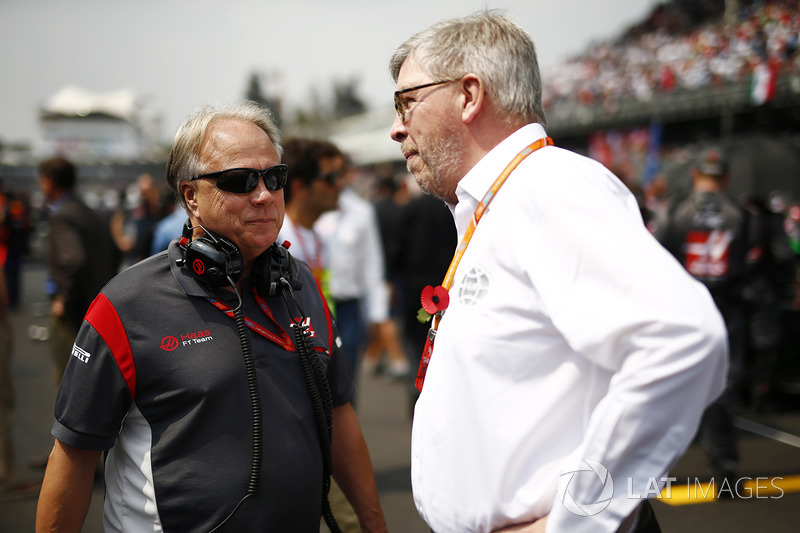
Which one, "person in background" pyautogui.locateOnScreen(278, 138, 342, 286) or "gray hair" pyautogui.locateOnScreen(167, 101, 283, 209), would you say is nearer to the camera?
"gray hair" pyautogui.locateOnScreen(167, 101, 283, 209)

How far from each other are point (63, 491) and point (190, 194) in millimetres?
915

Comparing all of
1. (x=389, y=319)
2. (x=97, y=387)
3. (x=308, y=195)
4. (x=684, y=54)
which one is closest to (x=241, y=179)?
(x=97, y=387)

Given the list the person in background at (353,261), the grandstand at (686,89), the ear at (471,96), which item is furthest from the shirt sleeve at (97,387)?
the grandstand at (686,89)

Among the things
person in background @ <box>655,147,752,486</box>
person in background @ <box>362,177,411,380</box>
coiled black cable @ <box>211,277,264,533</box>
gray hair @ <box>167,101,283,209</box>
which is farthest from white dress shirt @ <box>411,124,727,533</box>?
person in background @ <box>362,177,411,380</box>

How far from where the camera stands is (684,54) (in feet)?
86.1

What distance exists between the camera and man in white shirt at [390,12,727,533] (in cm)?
128

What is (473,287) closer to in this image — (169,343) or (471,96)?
(471,96)

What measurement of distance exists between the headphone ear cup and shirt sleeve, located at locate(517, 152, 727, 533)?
3.10 feet

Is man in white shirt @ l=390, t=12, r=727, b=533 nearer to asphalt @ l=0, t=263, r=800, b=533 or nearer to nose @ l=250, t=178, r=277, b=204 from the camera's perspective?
nose @ l=250, t=178, r=277, b=204

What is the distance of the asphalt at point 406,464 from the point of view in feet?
13.9

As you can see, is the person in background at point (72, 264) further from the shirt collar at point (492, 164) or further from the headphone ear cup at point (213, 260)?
the shirt collar at point (492, 164)

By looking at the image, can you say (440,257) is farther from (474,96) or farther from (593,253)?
(593,253)

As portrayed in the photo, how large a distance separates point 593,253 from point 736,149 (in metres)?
8.68

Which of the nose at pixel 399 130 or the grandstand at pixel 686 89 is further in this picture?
the grandstand at pixel 686 89
